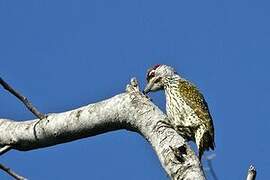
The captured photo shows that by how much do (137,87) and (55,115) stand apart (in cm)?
53

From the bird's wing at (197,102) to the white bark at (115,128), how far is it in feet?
7.87

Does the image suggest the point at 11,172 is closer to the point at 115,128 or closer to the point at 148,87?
the point at 115,128

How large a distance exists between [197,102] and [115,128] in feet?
9.45

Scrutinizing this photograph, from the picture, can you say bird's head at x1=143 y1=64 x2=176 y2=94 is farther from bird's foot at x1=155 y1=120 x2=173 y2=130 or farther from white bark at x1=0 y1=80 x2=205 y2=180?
bird's foot at x1=155 y1=120 x2=173 y2=130

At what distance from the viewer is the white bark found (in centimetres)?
306

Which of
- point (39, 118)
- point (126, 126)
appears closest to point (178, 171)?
point (126, 126)

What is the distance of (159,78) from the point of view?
22.4 ft

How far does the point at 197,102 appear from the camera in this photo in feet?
20.8

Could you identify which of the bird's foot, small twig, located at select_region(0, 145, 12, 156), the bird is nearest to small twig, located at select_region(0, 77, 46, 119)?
small twig, located at select_region(0, 145, 12, 156)

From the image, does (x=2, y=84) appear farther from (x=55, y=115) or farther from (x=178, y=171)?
(x=178, y=171)

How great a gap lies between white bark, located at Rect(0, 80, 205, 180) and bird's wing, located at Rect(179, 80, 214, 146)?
2397 millimetres

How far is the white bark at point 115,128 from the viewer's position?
306 centimetres

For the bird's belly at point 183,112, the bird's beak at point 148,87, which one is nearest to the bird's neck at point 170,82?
the bird's beak at point 148,87

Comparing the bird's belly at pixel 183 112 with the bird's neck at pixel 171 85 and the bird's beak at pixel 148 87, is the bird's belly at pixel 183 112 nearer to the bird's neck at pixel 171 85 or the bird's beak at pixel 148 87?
the bird's neck at pixel 171 85
